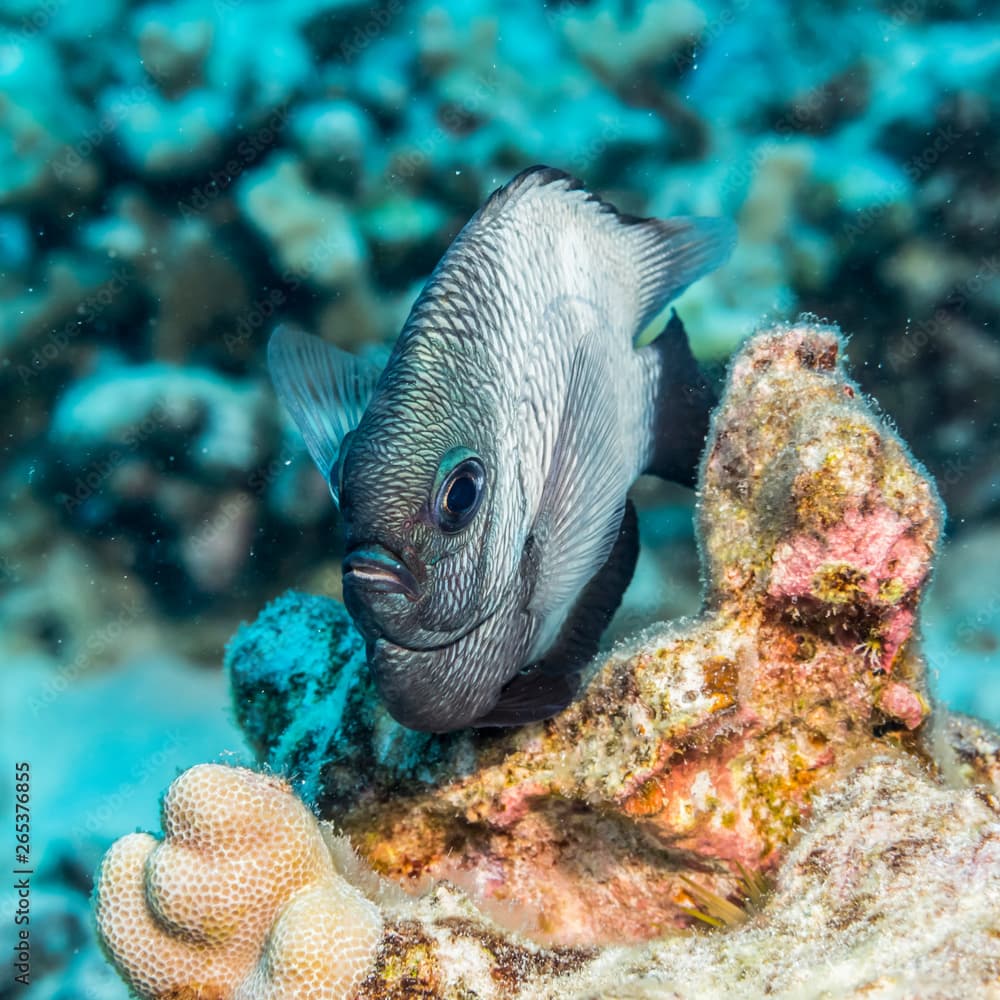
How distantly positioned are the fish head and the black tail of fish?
5.43ft

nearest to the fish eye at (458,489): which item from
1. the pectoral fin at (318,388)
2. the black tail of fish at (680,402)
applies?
the pectoral fin at (318,388)

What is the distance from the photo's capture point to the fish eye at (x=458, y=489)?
1.83 m

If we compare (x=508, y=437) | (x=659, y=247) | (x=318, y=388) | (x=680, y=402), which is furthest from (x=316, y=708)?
(x=659, y=247)

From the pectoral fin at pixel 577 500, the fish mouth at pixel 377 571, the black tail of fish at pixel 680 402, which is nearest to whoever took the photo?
the fish mouth at pixel 377 571

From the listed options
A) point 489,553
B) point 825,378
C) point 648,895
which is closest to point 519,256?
point 489,553

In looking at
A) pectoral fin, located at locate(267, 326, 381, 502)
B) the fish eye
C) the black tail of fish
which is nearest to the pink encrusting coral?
the black tail of fish

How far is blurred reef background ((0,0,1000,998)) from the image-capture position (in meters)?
4.47

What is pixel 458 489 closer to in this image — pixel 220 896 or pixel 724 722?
pixel 724 722

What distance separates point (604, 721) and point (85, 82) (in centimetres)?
521

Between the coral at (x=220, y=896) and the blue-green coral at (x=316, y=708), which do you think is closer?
the coral at (x=220, y=896)

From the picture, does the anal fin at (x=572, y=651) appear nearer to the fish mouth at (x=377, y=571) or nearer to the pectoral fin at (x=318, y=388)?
the fish mouth at (x=377, y=571)

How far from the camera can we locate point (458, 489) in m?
1.88

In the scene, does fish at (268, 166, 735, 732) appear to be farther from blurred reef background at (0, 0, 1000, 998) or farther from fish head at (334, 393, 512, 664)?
blurred reef background at (0, 0, 1000, 998)

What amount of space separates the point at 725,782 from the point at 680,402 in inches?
69.1
